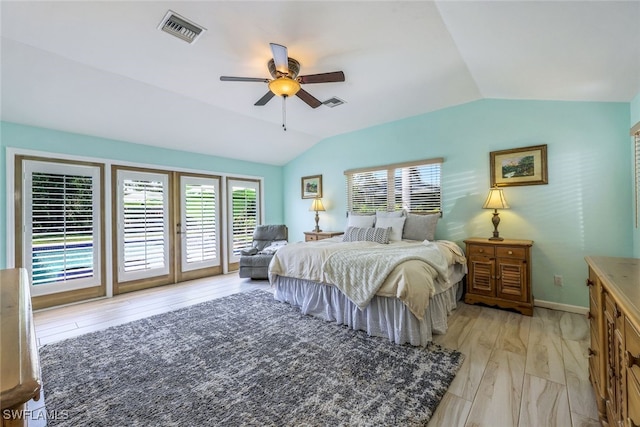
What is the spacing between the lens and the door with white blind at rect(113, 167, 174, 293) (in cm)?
418

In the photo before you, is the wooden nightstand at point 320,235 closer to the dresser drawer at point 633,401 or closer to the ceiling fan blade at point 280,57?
the ceiling fan blade at point 280,57

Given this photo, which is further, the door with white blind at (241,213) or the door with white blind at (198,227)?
the door with white blind at (241,213)

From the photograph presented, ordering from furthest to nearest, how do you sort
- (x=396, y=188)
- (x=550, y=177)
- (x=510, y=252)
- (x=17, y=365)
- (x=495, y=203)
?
(x=396, y=188)
(x=495, y=203)
(x=550, y=177)
(x=510, y=252)
(x=17, y=365)

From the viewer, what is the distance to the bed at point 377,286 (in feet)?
7.74

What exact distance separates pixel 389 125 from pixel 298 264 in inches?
118

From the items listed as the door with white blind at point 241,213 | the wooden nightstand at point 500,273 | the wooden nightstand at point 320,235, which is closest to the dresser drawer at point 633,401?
the wooden nightstand at point 500,273

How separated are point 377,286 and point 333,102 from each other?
9.03 feet

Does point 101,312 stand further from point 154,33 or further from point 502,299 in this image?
point 502,299

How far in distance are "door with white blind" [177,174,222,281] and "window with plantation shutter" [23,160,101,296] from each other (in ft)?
3.97

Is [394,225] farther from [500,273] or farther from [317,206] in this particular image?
[317,206]

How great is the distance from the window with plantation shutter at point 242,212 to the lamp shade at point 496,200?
450 centimetres

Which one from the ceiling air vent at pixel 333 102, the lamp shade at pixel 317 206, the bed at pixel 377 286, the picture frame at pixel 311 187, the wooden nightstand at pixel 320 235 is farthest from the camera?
the picture frame at pixel 311 187

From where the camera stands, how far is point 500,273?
318 centimetres

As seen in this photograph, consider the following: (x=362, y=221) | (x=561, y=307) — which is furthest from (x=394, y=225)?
(x=561, y=307)
